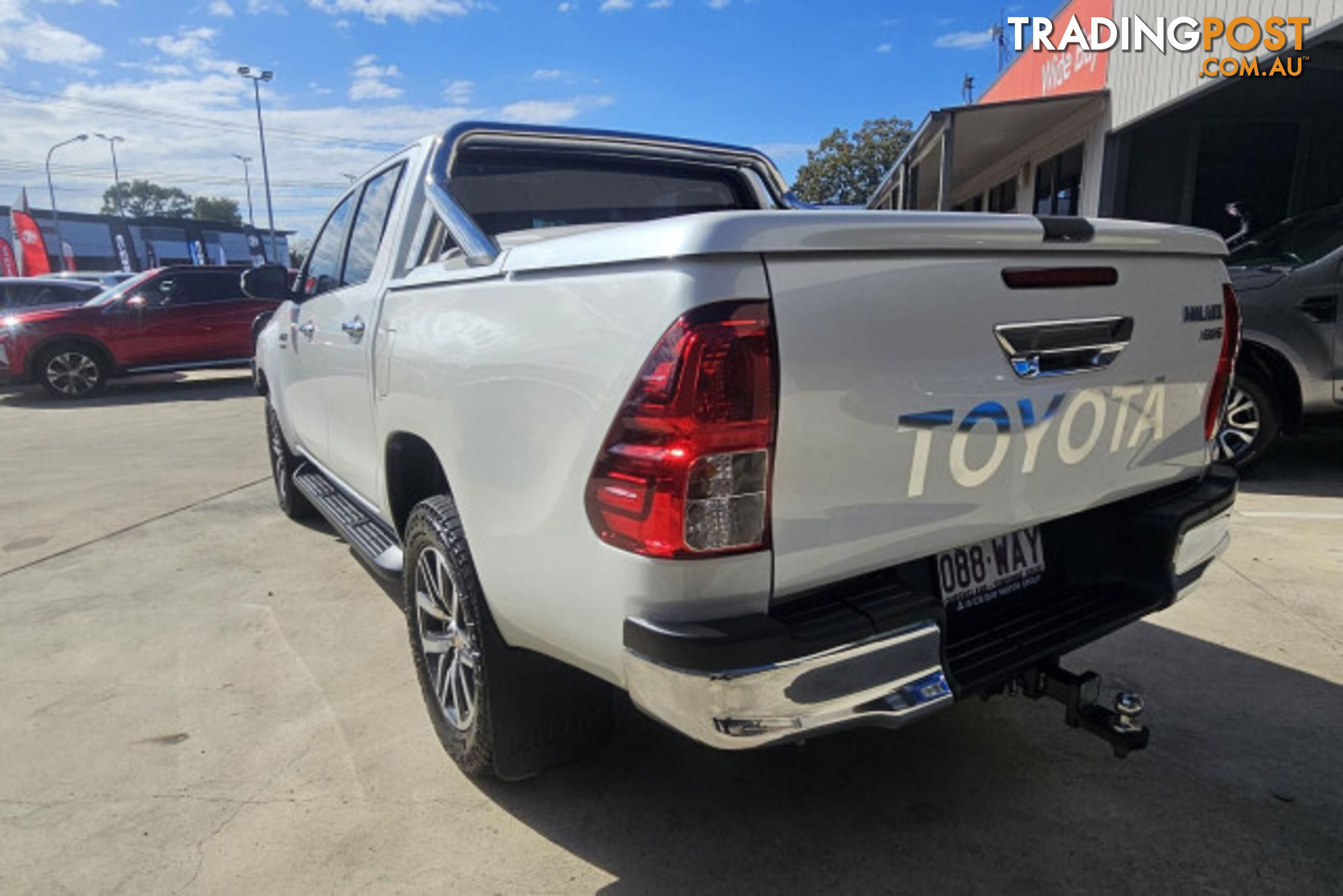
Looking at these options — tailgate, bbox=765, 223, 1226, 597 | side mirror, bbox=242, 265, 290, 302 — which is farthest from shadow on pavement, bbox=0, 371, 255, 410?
tailgate, bbox=765, 223, 1226, 597

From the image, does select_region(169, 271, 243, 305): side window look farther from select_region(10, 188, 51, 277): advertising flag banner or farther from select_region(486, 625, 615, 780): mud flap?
select_region(10, 188, 51, 277): advertising flag banner

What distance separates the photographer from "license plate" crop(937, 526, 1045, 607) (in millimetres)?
2070

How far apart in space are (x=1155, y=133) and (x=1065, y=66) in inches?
57.6

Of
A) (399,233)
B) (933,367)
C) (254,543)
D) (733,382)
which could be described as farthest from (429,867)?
(254,543)

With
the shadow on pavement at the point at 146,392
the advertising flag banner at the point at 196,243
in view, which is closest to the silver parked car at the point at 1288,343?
the shadow on pavement at the point at 146,392

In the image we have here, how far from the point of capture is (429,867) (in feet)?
7.17

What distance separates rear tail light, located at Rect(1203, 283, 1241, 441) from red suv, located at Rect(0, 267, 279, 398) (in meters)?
12.5

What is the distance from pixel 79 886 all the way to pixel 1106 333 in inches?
115

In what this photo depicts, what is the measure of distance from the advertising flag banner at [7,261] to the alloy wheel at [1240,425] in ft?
107

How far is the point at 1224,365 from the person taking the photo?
251 centimetres

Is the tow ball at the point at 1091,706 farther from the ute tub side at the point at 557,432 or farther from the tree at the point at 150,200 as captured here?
the tree at the point at 150,200

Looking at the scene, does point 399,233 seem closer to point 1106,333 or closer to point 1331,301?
point 1106,333

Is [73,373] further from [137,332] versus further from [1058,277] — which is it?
[1058,277]

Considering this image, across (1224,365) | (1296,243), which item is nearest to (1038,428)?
(1224,365)
